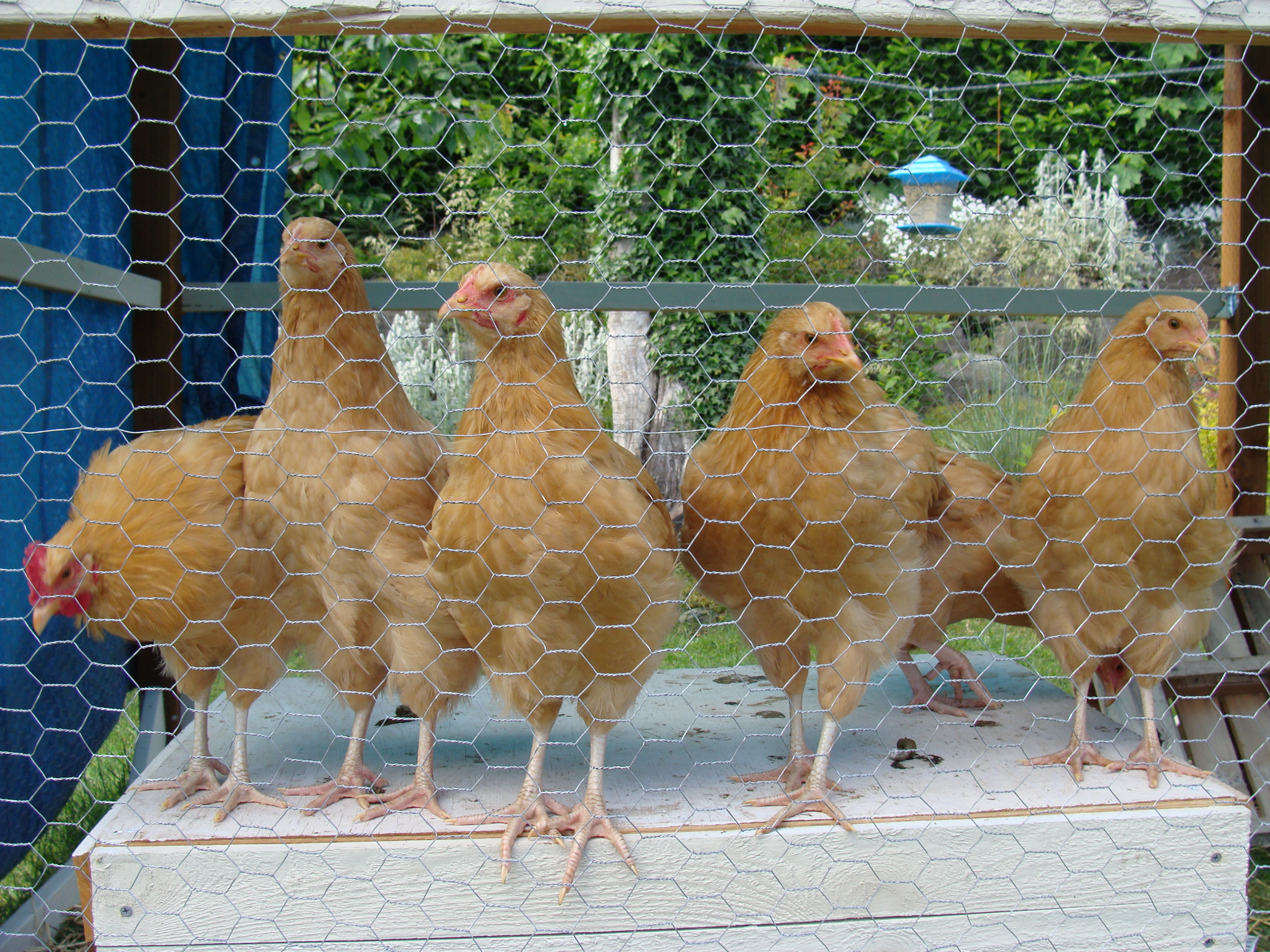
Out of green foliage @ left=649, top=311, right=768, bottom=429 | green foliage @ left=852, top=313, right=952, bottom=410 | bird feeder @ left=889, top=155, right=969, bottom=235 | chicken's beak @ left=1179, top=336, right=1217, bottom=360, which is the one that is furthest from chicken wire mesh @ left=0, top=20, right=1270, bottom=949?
bird feeder @ left=889, top=155, right=969, bottom=235

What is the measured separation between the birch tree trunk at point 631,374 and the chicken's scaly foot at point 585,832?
2516 millimetres

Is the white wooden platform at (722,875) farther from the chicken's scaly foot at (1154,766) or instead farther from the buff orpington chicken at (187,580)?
the buff orpington chicken at (187,580)

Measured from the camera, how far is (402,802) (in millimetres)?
1390

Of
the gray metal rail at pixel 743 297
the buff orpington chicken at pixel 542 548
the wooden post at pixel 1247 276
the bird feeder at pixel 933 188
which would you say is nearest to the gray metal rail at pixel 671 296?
the gray metal rail at pixel 743 297

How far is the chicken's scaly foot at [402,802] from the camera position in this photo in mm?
1350

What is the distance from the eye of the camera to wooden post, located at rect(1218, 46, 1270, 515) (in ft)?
5.93

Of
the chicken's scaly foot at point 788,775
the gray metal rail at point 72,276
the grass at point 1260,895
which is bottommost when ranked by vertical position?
the grass at point 1260,895

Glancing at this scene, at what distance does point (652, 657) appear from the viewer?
1.35m

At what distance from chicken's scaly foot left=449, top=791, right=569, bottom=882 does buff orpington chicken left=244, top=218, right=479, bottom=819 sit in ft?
0.27

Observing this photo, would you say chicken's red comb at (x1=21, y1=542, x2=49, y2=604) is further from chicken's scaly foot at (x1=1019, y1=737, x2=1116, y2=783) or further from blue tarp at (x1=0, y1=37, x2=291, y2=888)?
chicken's scaly foot at (x1=1019, y1=737, x2=1116, y2=783)

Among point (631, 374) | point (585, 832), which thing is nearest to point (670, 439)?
point (631, 374)

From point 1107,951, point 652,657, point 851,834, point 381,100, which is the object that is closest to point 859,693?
point 851,834

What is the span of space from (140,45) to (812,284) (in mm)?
1439

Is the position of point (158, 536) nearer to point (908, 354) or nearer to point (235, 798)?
point (235, 798)
